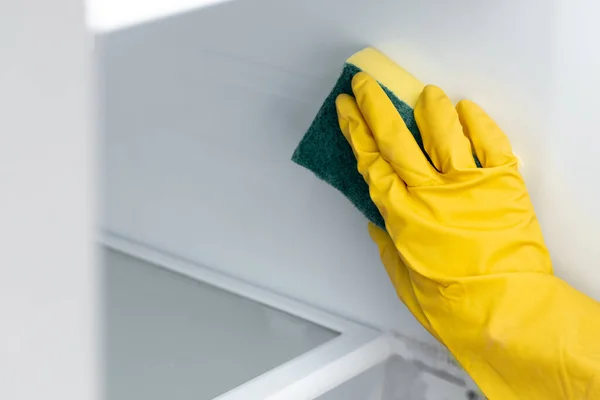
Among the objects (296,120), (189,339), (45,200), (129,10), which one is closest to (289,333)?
(189,339)

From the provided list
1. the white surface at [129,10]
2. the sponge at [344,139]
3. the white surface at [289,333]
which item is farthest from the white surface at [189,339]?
the white surface at [129,10]

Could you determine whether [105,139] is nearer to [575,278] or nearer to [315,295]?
[315,295]

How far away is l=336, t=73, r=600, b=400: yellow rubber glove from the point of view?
2.60 ft

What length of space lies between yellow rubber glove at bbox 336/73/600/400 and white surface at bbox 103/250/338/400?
30 centimetres

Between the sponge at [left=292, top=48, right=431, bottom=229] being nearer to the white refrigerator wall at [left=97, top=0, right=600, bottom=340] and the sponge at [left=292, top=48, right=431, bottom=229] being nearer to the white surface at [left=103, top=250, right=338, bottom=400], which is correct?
the white refrigerator wall at [left=97, top=0, right=600, bottom=340]

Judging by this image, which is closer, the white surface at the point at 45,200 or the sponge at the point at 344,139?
the white surface at the point at 45,200

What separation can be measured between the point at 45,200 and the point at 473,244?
1.92ft

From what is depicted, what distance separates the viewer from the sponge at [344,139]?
89cm

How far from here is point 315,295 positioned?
3.62 ft

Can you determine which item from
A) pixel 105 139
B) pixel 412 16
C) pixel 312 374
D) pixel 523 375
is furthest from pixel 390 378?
pixel 105 139

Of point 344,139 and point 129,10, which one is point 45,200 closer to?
point 344,139

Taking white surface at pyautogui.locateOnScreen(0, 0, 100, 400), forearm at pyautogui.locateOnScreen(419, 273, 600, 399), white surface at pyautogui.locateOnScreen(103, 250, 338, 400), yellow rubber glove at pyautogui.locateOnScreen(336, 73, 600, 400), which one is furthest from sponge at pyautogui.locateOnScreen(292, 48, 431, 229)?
white surface at pyautogui.locateOnScreen(0, 0, 100, 400)

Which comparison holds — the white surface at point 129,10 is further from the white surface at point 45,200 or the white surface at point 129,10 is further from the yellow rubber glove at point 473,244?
the white surface at point 45,200

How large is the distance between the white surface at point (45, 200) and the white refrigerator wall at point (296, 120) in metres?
0.64
